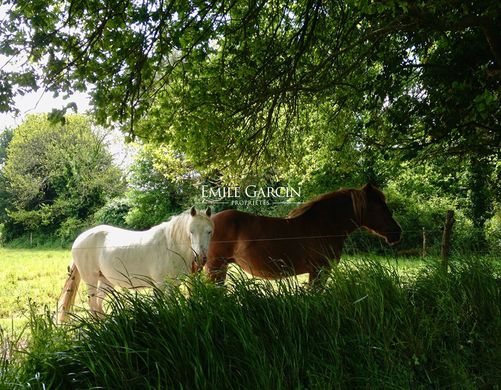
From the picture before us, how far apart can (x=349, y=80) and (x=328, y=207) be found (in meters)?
1.69

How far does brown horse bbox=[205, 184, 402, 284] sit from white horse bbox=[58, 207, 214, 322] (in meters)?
0.48

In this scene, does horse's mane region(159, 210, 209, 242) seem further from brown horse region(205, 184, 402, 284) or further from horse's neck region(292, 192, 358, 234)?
horse's neck region(292, 192, 358, 234)

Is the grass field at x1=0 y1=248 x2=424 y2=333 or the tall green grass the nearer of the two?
the tall green grass

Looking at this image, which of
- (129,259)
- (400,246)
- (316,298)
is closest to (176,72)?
(129,259)

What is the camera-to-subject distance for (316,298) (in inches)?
117

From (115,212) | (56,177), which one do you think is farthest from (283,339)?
(56,177)

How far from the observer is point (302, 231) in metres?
4.99

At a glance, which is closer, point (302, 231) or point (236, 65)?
point (236, 65)

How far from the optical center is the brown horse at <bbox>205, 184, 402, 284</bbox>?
15.6 feet

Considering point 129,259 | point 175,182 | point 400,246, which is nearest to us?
point 129,259

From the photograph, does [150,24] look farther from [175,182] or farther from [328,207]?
[175,182]

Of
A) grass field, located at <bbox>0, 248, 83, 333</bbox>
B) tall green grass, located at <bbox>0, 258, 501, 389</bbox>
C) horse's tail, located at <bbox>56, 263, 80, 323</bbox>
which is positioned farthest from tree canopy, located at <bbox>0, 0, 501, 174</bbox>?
grass field, located at <bbox>0, 248, 83, 333</bbox>

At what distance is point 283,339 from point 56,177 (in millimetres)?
5880

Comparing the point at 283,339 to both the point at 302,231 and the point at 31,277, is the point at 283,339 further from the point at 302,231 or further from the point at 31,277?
the point at 31,277
